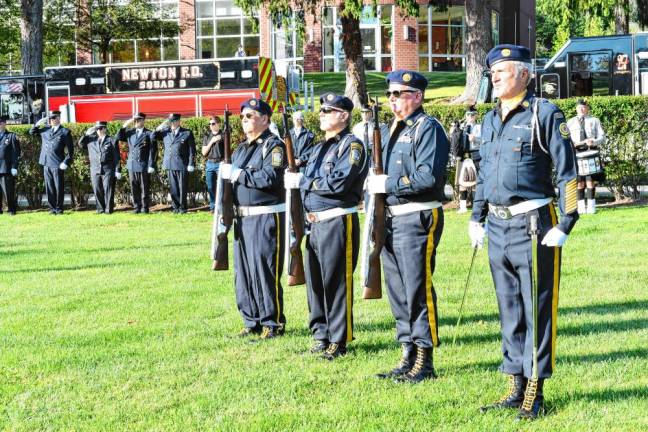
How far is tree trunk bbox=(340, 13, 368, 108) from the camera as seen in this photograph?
3058cm

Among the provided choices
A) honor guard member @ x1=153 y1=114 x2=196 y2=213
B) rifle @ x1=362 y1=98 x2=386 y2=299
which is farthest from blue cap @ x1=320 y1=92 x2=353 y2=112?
honor guard member @ x1=153 y1=114 x2=196 y2=213

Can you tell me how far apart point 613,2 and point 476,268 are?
84.3ft

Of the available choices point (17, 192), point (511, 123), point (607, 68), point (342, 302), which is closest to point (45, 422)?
point (342, 302)

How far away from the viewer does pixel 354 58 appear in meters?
31.1

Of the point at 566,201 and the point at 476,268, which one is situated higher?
the point at 566,201

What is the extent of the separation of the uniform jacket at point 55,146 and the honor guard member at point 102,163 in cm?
31

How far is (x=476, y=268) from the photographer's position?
39.1 feet

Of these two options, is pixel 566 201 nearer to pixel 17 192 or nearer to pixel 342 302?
pixel 342 302

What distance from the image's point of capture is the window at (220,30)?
53.7m

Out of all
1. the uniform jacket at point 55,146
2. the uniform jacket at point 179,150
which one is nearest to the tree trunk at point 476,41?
the uniform jacket at point 179,150

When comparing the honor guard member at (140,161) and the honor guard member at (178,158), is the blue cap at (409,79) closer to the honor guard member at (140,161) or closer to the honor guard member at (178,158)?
the honor guard member at (178,158)

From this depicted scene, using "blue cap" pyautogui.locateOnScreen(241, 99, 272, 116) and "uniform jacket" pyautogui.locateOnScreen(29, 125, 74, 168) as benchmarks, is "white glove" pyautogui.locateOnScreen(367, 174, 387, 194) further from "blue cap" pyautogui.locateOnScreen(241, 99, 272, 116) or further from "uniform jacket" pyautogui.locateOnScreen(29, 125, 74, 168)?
"uniform jacket" pyautogui.locateOnScreen(29, 125, 74, 168)

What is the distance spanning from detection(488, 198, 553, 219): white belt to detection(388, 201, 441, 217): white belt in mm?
878

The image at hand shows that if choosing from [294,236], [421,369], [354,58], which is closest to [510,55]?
[421,369]
